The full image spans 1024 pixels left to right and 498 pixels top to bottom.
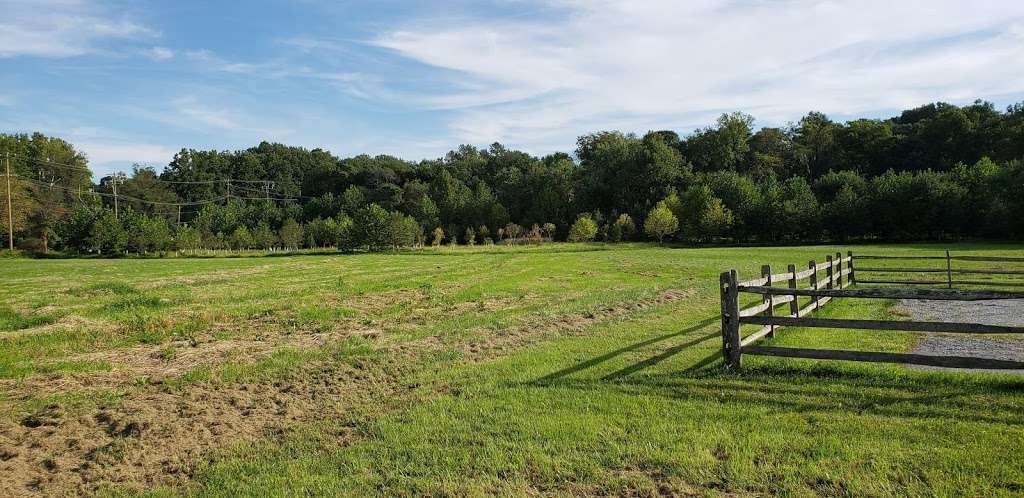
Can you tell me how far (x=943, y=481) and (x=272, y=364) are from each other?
10176 mm

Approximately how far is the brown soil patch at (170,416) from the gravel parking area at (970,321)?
8357mm

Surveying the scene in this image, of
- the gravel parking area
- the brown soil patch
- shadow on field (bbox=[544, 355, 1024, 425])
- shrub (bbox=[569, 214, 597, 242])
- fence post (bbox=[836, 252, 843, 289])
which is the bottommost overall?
the gravel parking area

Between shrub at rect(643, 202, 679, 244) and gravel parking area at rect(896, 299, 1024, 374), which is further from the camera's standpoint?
shrub at rect(643, 202, 679, 244)

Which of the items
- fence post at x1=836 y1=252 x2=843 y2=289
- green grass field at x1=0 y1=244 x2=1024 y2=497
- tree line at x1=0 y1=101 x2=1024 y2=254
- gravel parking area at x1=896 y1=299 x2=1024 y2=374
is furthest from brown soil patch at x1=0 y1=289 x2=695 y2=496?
tree line at x1=0 y1=101 x2=1024 y2=254

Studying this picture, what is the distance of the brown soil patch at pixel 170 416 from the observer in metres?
6.20

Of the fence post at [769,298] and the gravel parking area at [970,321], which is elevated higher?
the fence post at [769,298]

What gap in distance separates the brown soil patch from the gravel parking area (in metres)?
8.36

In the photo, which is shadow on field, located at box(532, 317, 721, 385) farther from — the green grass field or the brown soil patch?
the brown soil patch

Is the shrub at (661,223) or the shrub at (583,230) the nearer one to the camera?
the shrub at (661,223)

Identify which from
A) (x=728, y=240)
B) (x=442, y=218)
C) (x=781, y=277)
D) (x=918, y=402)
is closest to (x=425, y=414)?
(x=918, y=402)

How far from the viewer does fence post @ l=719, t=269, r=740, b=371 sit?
9.68 m

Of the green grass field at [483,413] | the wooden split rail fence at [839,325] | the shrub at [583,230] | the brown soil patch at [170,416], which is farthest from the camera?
the shrub at [583,230]

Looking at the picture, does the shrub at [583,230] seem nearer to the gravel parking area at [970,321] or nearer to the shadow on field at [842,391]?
the gravel parking area at [970,321]

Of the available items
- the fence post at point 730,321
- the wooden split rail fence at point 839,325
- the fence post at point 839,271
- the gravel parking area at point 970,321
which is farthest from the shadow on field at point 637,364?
the fence post at point 839,271
